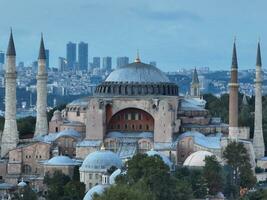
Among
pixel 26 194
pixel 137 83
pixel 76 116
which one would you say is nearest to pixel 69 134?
pixel 76 116

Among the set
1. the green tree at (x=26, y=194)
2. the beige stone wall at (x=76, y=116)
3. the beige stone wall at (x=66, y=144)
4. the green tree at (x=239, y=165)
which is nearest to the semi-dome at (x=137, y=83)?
the beige stone wall at (x=76, y=116)

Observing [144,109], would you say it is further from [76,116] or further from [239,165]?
[239,165]

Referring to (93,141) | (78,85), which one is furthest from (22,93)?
(93,141)

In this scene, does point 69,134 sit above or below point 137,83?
below

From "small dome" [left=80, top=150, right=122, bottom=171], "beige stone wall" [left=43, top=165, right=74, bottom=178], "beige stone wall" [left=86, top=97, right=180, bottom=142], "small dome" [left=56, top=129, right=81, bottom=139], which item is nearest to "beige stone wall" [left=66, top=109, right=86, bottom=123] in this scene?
"small dome" [left=56, top=129, right=81, bottom=139]

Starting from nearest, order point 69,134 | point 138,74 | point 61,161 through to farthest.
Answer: point 61,161 → point 69,134 → point 138,74

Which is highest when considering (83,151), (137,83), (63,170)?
(137,83)

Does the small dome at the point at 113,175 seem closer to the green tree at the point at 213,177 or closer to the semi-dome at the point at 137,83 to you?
the green tree at the point at 213,177

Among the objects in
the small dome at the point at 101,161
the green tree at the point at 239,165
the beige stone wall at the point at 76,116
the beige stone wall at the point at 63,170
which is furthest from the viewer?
the beige stone wall at the point at 76,116
